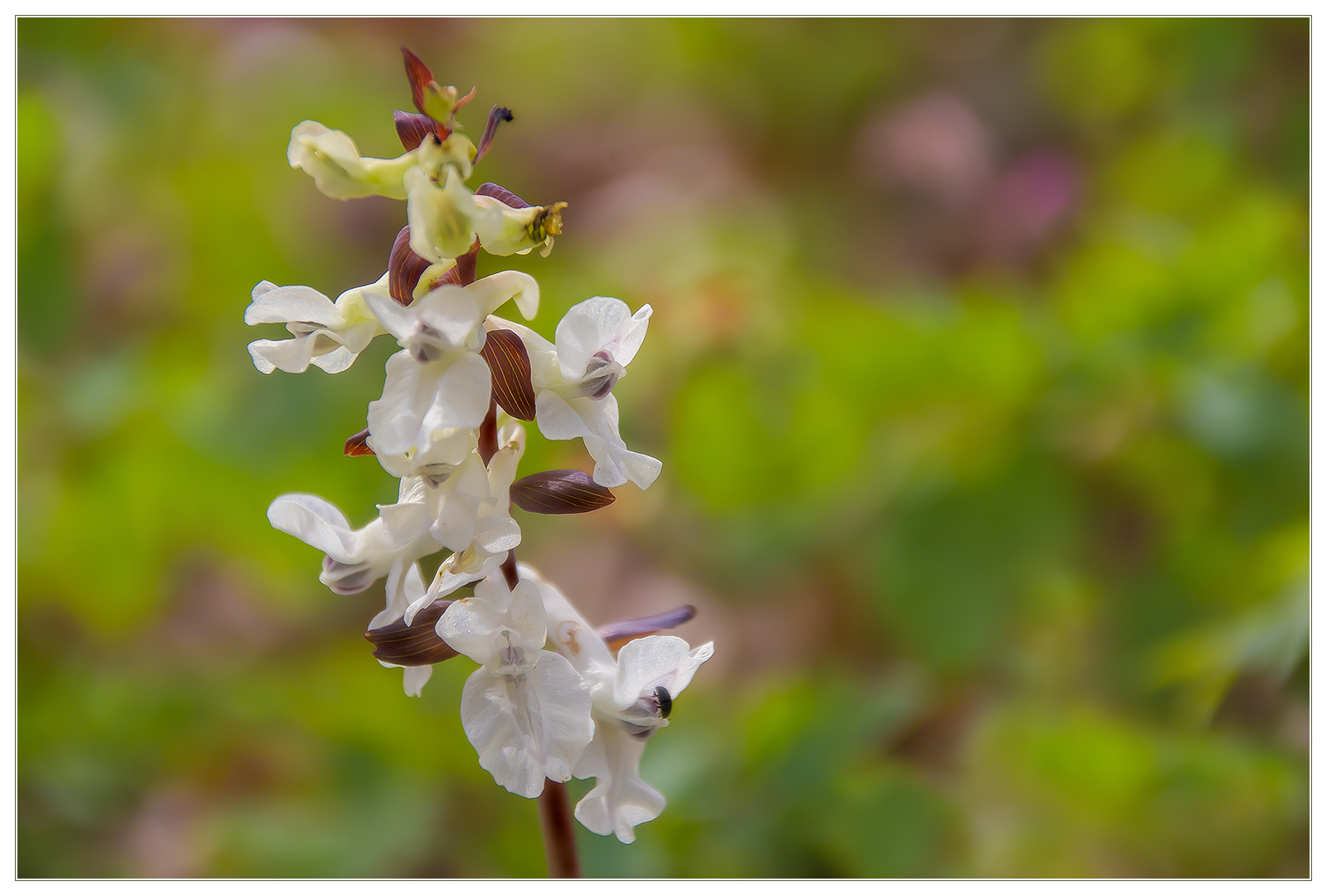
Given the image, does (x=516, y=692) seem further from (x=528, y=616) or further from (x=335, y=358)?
(x=335, y=358)

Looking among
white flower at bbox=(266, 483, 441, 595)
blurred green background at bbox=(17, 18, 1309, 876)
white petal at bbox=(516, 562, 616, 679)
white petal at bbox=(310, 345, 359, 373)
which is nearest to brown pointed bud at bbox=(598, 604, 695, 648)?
white petal at bbox=(516, 562, 616, 679)

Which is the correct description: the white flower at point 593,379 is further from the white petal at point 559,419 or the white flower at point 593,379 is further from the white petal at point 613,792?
the white petal at point 613,792

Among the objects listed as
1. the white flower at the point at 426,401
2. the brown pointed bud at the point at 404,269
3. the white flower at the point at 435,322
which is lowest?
the white flower at the point at 426,401

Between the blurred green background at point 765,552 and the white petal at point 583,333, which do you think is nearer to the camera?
the white petal at point 583,333

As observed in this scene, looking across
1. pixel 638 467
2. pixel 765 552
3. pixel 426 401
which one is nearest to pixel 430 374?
pixel 426 401

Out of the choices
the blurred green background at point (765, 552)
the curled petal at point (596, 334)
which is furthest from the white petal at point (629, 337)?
the blurred green background at point (765, 552)

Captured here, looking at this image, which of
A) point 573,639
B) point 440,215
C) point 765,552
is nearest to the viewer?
point 440,215

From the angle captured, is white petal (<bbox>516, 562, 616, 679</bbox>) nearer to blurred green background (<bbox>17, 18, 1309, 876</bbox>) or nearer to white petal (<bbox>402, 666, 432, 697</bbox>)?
white petal (<bbox>402, 666, 432, 697</bbox>)
